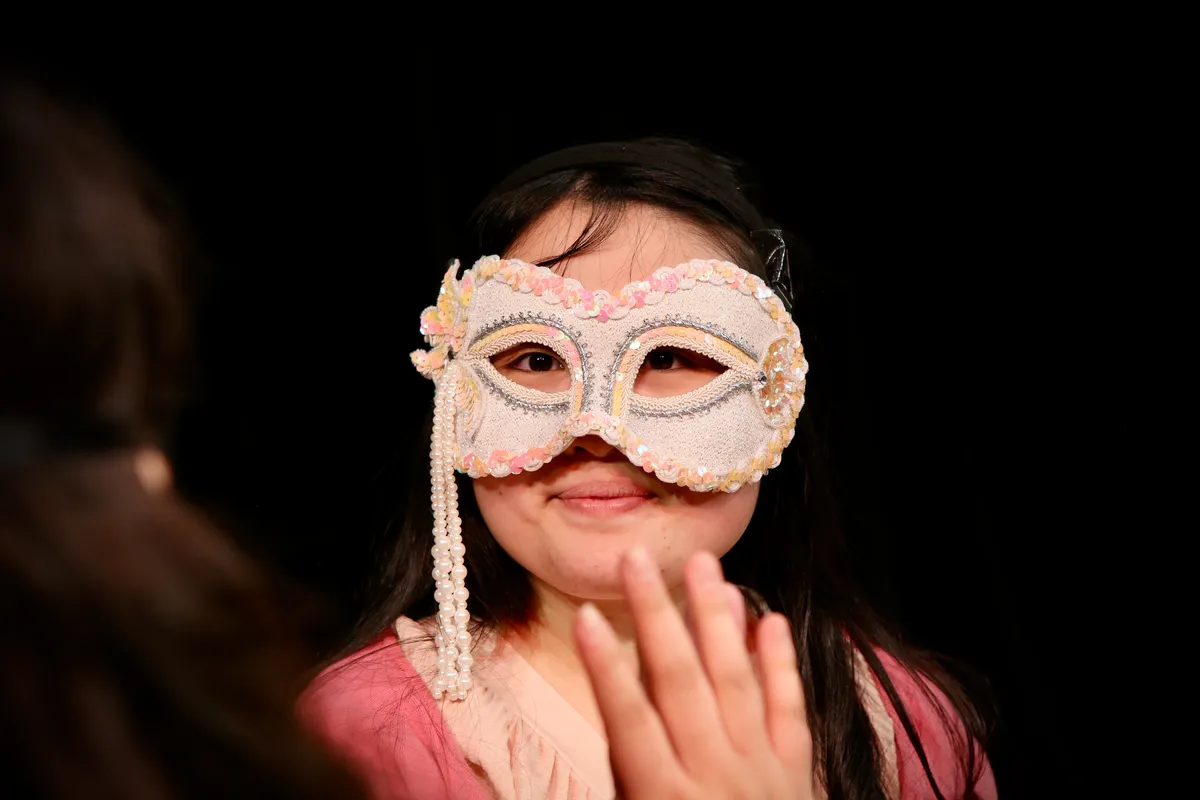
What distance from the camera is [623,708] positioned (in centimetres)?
74

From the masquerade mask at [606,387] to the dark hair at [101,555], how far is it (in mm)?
624

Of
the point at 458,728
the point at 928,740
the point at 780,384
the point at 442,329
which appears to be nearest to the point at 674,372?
the point at 780,384

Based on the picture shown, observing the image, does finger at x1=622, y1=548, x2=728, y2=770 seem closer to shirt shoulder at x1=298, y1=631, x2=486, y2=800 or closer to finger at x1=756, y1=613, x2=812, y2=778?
finger at x1=756, y1=613, x2=812, y2=778

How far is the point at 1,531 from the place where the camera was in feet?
1.70

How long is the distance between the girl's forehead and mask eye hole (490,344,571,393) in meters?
0.11

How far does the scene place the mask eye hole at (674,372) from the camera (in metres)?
1.25

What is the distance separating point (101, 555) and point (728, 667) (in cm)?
45

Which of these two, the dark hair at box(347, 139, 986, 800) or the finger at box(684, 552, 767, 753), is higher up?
the dark hair at box(347, 139, 986, 800)

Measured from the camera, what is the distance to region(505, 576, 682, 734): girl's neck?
1.31m

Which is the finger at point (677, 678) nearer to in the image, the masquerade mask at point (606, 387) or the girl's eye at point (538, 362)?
the masquerade mask at point (606, 387)

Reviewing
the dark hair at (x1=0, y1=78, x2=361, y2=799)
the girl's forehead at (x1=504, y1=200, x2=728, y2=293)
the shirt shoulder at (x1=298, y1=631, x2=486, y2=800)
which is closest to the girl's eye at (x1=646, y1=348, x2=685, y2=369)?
the girl's forehead at (x1=504, y1=200, x2=728, y2=293)

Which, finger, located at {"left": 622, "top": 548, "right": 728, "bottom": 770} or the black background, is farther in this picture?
the black background

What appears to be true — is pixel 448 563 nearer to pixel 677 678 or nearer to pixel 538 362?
pixel 538 362

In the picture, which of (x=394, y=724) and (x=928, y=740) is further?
(x=928, y=740)
